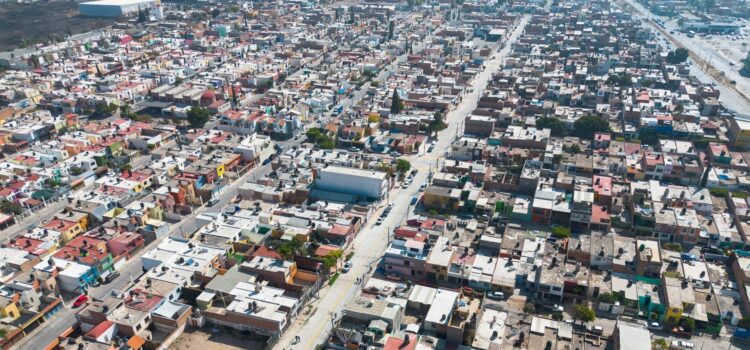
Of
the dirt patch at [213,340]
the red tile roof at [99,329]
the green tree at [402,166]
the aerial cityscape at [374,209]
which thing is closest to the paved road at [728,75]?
the aerial cityscape at [374,209]

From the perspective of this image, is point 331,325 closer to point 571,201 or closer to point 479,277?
point 479,277

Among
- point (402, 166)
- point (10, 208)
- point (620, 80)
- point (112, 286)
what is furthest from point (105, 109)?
point (620, 80)

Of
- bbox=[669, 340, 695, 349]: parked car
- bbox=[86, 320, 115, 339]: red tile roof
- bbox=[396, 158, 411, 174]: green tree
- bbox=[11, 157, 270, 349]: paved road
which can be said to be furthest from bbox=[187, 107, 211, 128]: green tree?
bbox=[669, 340, 695, 349]: parked car

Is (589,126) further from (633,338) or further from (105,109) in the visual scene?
(105,109)

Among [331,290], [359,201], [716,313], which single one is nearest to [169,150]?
[359,201]

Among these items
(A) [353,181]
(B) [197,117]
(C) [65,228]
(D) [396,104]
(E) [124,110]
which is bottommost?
(C) [65,228]
